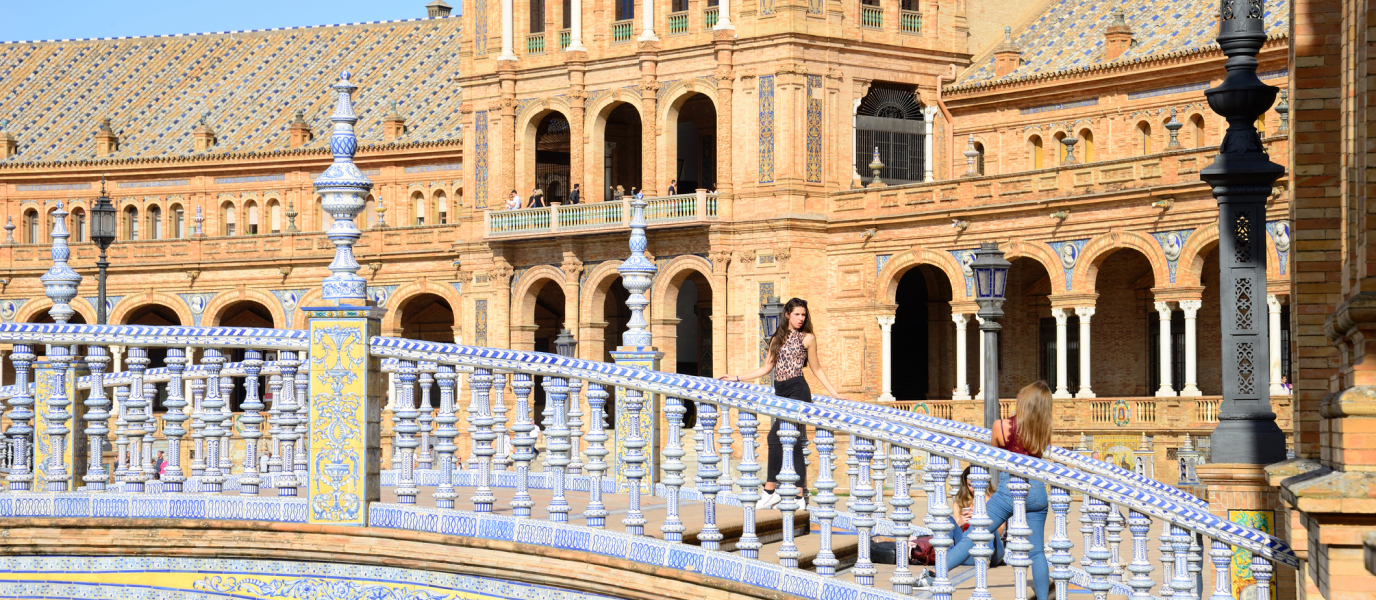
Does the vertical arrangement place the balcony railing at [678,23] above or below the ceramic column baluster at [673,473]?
above

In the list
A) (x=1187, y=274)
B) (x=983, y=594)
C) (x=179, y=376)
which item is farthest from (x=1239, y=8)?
(x=1187, y=274)

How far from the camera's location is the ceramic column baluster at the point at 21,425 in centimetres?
905

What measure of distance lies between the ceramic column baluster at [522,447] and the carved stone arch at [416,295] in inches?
1447

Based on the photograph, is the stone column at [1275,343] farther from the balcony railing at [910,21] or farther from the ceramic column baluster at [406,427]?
the ceramic column baluster at [406,427]

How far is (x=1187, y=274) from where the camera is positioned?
33.8m

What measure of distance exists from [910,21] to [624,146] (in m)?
7.77

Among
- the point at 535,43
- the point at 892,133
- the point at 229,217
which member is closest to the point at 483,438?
the point at 892,133

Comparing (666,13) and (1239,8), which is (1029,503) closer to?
(1239,8)

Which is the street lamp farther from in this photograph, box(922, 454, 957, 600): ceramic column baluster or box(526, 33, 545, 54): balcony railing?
box(526, 33, 545, 54): balcony railing

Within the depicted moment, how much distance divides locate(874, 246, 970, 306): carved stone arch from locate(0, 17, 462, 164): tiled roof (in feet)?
53.7

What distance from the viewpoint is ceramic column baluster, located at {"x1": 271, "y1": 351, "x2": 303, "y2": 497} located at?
28.7 ft

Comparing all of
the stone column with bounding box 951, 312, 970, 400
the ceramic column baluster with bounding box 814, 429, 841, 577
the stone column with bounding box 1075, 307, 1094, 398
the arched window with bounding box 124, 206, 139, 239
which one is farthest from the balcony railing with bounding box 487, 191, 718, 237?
the ceramic column baluster with bounding box 814, 429, 841, 577

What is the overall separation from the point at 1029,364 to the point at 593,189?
32.1 feet

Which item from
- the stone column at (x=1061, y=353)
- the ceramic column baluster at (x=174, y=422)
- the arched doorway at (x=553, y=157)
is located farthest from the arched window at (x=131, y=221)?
the ceramic column baluster at (x=174, y=422)
